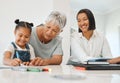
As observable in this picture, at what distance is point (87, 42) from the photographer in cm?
180

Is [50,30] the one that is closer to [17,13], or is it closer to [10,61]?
[10,61]

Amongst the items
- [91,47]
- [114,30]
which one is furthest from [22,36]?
[114,30]

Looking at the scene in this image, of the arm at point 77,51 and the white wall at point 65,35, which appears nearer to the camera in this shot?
the arm at point 77,51

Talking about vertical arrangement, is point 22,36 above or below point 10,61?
above

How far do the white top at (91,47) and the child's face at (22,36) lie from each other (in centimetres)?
46

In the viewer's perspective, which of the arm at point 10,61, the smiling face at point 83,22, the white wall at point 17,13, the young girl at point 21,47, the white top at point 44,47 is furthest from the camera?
the white wall at point 17,13

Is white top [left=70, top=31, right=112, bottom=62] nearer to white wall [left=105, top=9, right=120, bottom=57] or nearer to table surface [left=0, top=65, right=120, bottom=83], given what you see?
table surface [left=0, top=65, right=120, bottom=83]

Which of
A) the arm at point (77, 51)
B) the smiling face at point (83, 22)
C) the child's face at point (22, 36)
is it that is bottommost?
the arm at point (77, 51)

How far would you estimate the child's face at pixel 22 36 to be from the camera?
1376 mm

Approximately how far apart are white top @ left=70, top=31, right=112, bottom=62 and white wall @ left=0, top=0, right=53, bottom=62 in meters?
0.73

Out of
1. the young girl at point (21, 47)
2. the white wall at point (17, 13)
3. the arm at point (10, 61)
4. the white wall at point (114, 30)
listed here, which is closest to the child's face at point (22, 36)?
the young girl at point (21, 47)

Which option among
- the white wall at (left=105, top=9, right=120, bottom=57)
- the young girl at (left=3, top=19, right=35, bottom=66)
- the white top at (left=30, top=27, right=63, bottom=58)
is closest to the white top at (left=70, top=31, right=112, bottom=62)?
the white top at (left=30, top=27, right=63, bottom=58)

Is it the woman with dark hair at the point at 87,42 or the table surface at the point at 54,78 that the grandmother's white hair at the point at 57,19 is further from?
the table surface at the point at 54,78

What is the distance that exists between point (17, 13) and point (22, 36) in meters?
1.08
